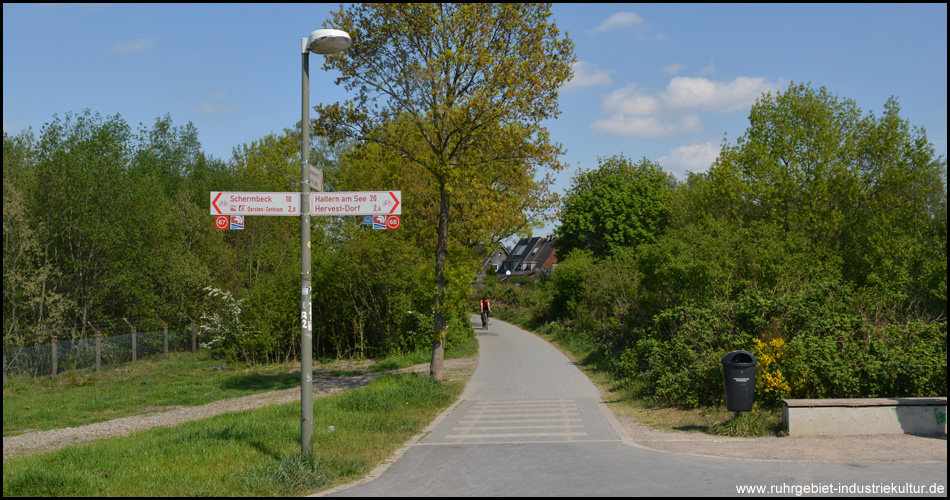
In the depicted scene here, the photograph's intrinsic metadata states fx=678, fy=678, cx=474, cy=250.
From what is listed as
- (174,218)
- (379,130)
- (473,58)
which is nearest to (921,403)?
(473,58)

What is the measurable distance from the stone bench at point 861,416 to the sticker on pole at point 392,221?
228 inches

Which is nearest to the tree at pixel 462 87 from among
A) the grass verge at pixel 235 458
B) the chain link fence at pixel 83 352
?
the grass verge at pixel 235 458

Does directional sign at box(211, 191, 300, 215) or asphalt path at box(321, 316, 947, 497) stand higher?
directional sign at box(211, 191, 300, 215)

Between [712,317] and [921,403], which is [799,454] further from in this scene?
[712,317]

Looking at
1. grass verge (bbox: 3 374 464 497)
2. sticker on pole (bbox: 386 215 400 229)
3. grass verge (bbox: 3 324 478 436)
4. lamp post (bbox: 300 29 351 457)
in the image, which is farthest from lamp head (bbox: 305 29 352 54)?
grass verge (bbox: 3 324 478 436)

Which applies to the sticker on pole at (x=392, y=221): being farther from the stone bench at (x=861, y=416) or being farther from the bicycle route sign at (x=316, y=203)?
the stone bench at (x=861, y=416)

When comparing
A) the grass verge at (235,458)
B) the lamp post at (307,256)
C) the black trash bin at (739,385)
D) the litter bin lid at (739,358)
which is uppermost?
the lamp post at (307,256)

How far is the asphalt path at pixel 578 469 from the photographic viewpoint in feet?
20.9

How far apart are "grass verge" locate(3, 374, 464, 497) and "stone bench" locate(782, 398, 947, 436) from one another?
5.45 m

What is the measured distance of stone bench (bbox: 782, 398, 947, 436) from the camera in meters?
8.93

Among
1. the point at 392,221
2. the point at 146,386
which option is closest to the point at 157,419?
the point at 146,386

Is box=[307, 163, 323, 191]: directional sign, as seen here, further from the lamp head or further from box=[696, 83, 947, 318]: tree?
box=[696, 83, 947, 318]: tree

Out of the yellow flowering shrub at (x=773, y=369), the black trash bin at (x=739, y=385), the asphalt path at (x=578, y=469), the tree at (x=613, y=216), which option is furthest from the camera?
the tree at (x=613, y=216)

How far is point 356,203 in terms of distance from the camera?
25.7ft
